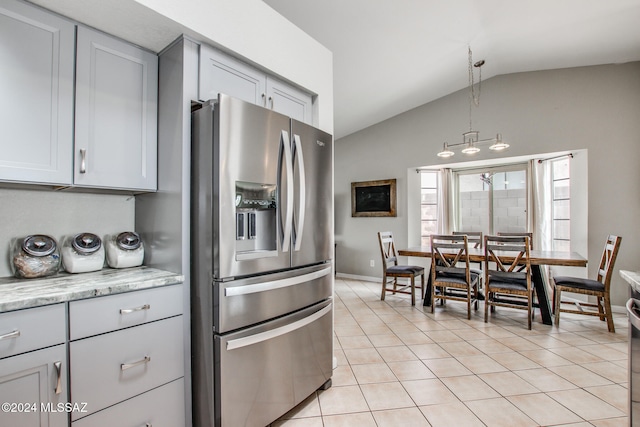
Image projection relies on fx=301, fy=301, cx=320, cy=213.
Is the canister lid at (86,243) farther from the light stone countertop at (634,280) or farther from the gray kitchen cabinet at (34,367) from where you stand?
the light stone countertop at (634,280)

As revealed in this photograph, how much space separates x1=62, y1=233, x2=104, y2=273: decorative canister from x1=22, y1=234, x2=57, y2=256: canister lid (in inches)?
2.6

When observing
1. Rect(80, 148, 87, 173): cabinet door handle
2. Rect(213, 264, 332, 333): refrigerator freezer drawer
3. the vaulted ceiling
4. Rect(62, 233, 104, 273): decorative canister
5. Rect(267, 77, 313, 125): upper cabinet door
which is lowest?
Rect(213, 264, 332, 333): refrigerator freezer drawer

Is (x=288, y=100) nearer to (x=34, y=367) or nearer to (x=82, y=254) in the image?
(x=82, y=254)

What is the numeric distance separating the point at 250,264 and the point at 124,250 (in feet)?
2.39

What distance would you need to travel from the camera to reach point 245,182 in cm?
150

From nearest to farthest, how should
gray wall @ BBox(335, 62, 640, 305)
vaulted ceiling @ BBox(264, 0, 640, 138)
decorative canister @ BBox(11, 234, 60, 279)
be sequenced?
decorative canister @ BBox(11, 234, 60, 279) < vaulted ceiling @ BBox(264, 0, 640, 138) < gray wall @ BBox(335, 62, 640, 305)

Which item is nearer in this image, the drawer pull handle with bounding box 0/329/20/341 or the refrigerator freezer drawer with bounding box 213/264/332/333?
the drawer pull handle with bounding box 0/329/20/341

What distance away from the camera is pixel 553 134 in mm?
4074

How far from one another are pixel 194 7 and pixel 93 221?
1261 mm

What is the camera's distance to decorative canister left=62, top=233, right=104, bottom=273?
1.49 metres

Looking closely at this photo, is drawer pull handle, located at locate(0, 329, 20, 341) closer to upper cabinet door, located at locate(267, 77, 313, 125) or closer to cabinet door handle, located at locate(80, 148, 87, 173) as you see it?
cabinet door handle, located at locate(80, 148, 87, 173)

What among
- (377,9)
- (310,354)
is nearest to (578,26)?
(377,9)

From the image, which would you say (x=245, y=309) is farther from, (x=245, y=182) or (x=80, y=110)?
(x=80, y=110)

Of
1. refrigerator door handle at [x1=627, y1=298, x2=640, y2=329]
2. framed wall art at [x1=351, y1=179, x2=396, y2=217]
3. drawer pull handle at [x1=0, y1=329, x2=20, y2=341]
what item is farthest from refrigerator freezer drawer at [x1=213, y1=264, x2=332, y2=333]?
framed wall art at [x1=351, y1=179, x2=396, y2=217]
